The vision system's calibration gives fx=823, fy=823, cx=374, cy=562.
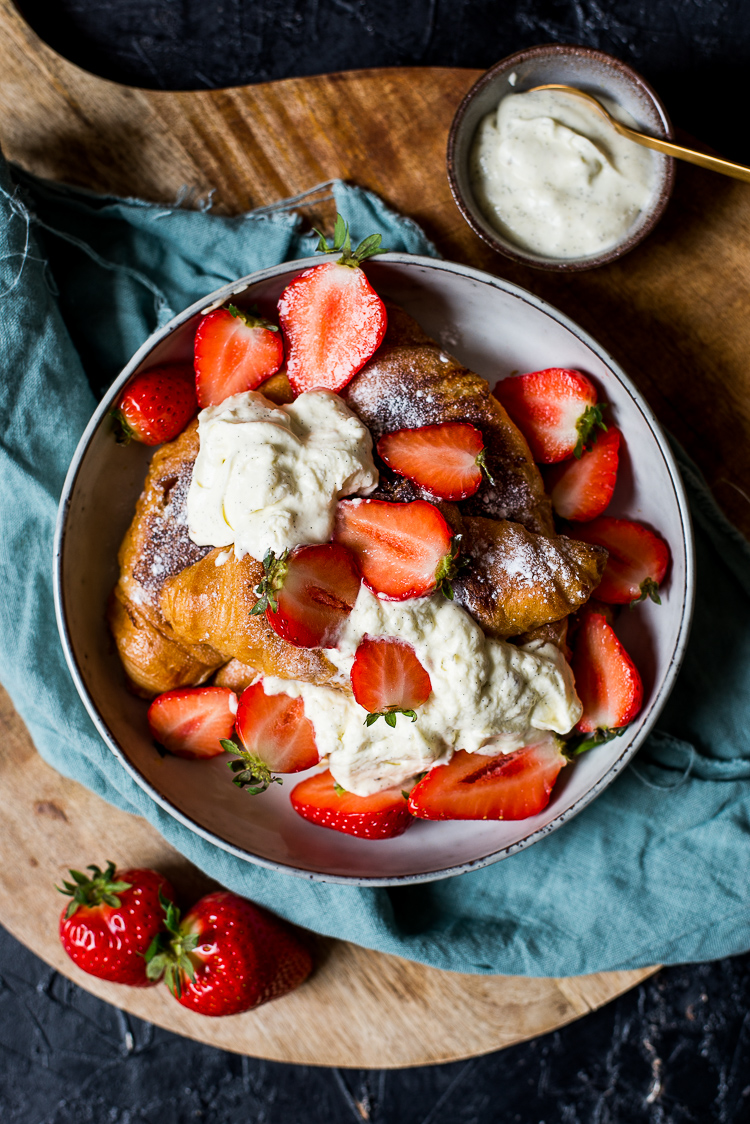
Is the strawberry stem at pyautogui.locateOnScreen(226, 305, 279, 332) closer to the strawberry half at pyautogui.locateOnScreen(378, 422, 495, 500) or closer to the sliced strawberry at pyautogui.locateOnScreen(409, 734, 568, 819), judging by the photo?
the strawberry half at pyautogui.locateOnScreen(378, 422, 495, 500)

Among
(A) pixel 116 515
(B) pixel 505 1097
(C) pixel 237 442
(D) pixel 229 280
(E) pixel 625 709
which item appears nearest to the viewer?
(C) pixel 237 442

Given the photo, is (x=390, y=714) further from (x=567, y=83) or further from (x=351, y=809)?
(x=567, y=83)

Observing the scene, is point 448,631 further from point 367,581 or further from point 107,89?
point 107,89

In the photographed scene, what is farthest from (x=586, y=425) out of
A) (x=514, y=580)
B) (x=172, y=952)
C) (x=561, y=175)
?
(x=172, y=952)

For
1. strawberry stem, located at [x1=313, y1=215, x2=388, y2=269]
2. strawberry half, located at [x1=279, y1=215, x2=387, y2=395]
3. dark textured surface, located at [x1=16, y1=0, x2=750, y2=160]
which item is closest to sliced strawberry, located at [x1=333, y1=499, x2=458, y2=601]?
strawberry half, located at [x1=279, y1=215, x2=387, y2=395]

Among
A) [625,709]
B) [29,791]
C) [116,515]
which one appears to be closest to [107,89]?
[116,515]
